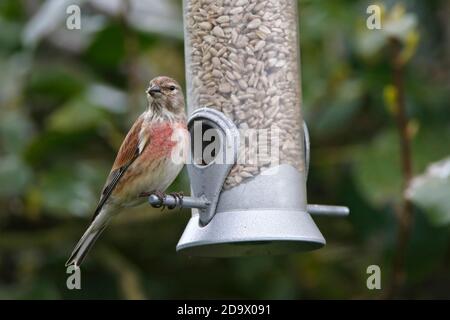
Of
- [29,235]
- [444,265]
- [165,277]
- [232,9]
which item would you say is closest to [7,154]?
[29,235]

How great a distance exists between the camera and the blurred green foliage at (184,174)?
8.12 m

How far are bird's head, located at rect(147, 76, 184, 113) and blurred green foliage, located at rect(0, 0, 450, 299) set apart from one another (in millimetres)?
1097

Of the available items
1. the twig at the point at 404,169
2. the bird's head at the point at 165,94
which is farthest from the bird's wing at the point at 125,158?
the twig at the point at 404,169

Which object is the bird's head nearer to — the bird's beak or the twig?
the bird's beak

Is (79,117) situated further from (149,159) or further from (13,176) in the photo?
(149,159)

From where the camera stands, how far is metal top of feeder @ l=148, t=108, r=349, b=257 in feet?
19.7

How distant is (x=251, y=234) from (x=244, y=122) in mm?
819

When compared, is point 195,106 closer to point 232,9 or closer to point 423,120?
point 232,9

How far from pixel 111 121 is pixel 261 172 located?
2.26 meters

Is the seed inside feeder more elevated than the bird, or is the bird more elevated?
the seed inside feeder

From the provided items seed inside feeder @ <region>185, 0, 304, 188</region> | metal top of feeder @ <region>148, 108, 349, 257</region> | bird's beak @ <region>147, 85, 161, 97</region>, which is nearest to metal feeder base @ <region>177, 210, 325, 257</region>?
metal top of feeder @ <region>148, 108, 349, 257</region>

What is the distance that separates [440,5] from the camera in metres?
9.04

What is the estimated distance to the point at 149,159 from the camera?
670 centimetres

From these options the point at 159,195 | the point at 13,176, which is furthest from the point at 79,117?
the point at 159,195
